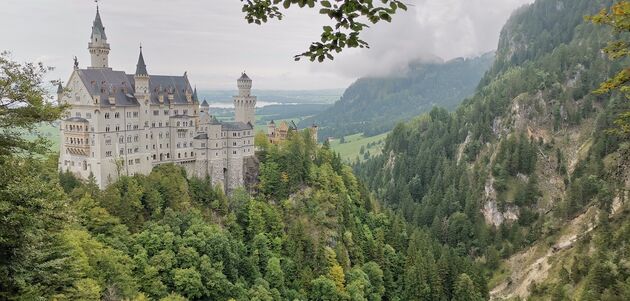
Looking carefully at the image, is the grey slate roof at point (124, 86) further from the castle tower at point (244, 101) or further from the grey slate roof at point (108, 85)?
the castle tower at point (244, 101)

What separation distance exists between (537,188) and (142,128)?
11139 cm

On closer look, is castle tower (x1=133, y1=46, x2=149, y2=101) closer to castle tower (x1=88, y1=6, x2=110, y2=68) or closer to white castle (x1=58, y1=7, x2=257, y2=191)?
white castle (x1=58, y1=7, x2=257, y2=191)

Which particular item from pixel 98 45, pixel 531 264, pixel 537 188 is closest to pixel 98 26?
pixel 98 45

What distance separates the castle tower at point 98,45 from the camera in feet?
259

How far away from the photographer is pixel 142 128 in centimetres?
8106

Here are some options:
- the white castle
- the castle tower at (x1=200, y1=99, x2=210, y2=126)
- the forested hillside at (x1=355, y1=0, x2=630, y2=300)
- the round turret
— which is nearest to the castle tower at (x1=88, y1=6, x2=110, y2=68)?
the white castle

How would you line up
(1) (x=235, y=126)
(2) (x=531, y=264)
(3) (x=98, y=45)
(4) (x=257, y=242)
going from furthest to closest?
(2) (x=531, y=264) < (1) (x=235, y=126) < (4) (x=257, y=242) < (3) (x=98, y=45)

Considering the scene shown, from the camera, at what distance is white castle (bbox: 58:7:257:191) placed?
74.5m

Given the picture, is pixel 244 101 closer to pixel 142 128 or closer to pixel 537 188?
pixel 142 128

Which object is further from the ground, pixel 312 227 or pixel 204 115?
pixel 204 115

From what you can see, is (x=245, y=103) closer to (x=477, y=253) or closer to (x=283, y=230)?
(x=283, y=230)

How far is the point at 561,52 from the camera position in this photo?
646ft

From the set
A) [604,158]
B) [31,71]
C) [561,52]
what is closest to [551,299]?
[604,158]

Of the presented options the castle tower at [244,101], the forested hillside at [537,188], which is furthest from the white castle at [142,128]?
the forested hillside at [537,188]
